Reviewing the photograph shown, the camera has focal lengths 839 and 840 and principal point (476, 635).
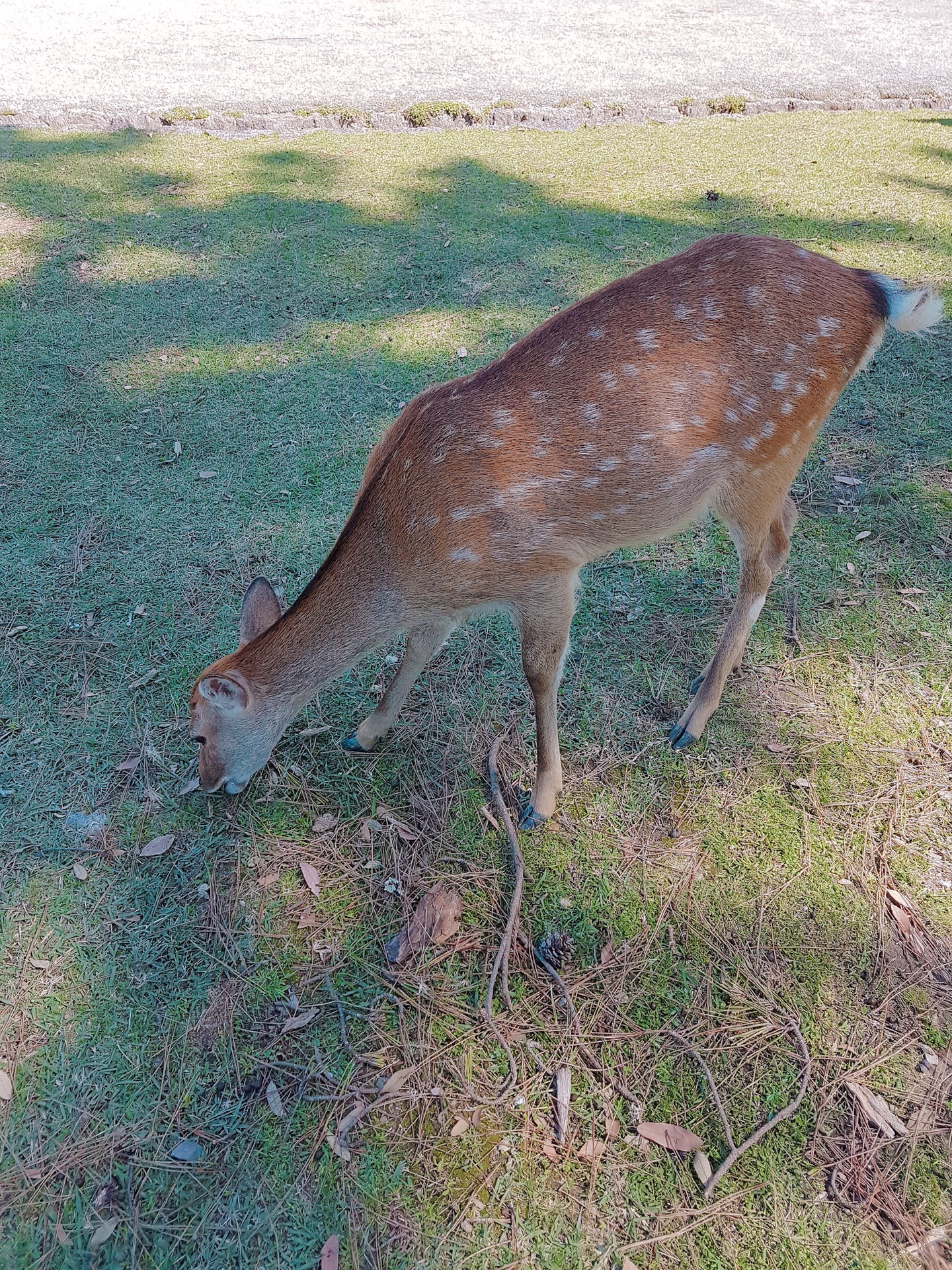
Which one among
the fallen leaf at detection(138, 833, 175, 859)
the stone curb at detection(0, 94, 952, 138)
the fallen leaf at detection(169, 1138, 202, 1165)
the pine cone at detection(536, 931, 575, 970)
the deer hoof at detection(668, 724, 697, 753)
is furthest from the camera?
the stone curb at detection(0, 94, 952, 138)

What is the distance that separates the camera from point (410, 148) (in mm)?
6961

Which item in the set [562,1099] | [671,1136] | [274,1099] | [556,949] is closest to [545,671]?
[556,949]

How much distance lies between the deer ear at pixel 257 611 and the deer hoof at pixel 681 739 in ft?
4.71

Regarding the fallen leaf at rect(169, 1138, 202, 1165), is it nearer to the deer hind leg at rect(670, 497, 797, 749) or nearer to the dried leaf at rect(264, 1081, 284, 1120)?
the dried leaf at rect(264, 1081, 284, 1120)

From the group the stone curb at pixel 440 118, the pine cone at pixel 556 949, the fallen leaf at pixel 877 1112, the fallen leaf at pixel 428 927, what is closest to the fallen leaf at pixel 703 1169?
the fallen leaf at pixel 877 1112

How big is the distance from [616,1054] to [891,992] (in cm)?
78

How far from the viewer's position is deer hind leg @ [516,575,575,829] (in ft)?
8.50

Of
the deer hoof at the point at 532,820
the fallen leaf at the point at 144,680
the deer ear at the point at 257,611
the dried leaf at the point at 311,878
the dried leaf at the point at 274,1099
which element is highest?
the deer ear at the point at 257,611

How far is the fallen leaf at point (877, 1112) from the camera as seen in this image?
2.05m

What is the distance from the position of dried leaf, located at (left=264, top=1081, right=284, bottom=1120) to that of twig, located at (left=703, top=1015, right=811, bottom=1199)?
105cm

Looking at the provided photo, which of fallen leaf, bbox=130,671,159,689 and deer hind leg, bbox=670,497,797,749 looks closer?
deer hind leg, bbox=670,497,797,749

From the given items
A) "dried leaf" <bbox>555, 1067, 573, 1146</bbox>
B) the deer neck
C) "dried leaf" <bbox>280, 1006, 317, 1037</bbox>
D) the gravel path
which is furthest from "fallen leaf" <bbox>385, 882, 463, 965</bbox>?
the gravel path

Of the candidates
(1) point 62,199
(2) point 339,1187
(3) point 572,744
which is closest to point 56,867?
(2) point 339,1187

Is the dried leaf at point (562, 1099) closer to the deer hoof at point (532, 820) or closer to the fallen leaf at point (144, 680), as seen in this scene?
the deer hoof at point (532, 820)
